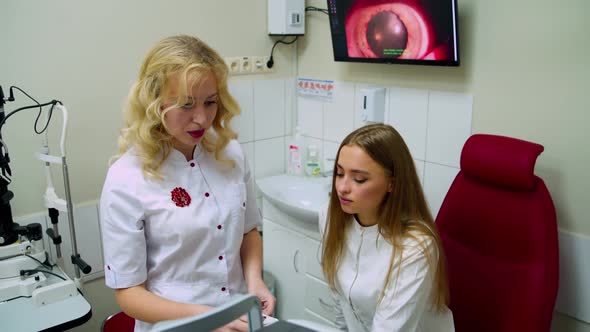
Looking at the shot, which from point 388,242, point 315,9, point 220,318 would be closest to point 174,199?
point 220,318

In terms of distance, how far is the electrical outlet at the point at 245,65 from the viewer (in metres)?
2.54

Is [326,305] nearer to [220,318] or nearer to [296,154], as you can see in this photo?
[296,154]

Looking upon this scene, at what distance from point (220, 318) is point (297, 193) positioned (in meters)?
1.69

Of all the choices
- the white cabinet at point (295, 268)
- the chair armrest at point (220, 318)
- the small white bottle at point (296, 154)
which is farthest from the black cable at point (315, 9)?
the chair armrest at point (220, 318)

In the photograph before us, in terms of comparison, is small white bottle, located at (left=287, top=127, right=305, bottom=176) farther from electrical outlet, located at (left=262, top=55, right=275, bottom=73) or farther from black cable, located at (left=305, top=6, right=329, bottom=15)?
black cable, located at (left=305, top=6, right=329, bottom=15)

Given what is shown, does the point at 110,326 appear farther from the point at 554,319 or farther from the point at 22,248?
the point at 554,319

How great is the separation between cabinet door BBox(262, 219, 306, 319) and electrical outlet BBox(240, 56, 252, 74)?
762 millimetres

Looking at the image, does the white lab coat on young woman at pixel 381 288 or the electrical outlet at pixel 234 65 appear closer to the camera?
the white lab coat on young woman at pixel 381 288

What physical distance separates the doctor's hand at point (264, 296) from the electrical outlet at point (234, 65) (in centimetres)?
141

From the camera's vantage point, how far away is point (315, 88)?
2.68 metres

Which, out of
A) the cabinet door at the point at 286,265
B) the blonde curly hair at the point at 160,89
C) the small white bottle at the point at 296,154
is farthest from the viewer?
the small white bottle at the point at 296,154

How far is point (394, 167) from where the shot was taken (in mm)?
1424

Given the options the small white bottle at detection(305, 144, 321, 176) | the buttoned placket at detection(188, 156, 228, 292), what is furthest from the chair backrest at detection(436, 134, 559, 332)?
the small white bottle at detection(305, 144, 321, 176)

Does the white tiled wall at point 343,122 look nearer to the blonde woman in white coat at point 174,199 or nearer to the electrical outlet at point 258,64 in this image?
the electrical outlet at point 258,64
